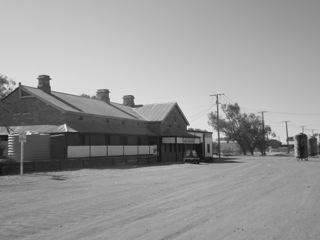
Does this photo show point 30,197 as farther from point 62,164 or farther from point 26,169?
point 62,164

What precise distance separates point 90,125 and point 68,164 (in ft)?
24.2

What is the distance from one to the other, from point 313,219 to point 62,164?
20007 mm

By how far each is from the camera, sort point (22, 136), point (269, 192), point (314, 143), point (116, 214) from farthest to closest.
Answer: point (314, 143) < point (22, 136) < point (269, 192) < point (116, 214)

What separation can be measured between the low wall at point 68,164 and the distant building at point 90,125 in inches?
74.8

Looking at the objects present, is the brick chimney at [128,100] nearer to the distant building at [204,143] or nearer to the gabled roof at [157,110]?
the gabled roof at [157,110]

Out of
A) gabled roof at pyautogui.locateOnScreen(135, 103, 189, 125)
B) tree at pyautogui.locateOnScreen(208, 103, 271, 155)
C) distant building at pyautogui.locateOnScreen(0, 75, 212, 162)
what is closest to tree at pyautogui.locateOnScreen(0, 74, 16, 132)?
distant building at pyautogui.locateOnScreen(0, 75, 212, 162)

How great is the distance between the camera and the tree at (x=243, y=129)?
73.8 meters

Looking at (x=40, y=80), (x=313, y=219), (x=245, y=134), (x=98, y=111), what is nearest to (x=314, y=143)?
(x=245, y=134)

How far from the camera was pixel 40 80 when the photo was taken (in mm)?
34906

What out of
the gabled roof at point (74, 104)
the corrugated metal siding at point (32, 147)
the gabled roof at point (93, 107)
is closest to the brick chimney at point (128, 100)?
the gabled roof at point (93, 107)

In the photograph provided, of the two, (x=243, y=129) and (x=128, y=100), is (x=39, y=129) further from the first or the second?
(x=243, y=129)

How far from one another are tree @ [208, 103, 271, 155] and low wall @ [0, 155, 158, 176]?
143 ft

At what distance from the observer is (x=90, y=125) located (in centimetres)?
3198

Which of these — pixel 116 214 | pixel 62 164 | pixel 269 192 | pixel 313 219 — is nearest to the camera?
pixel 313 219
